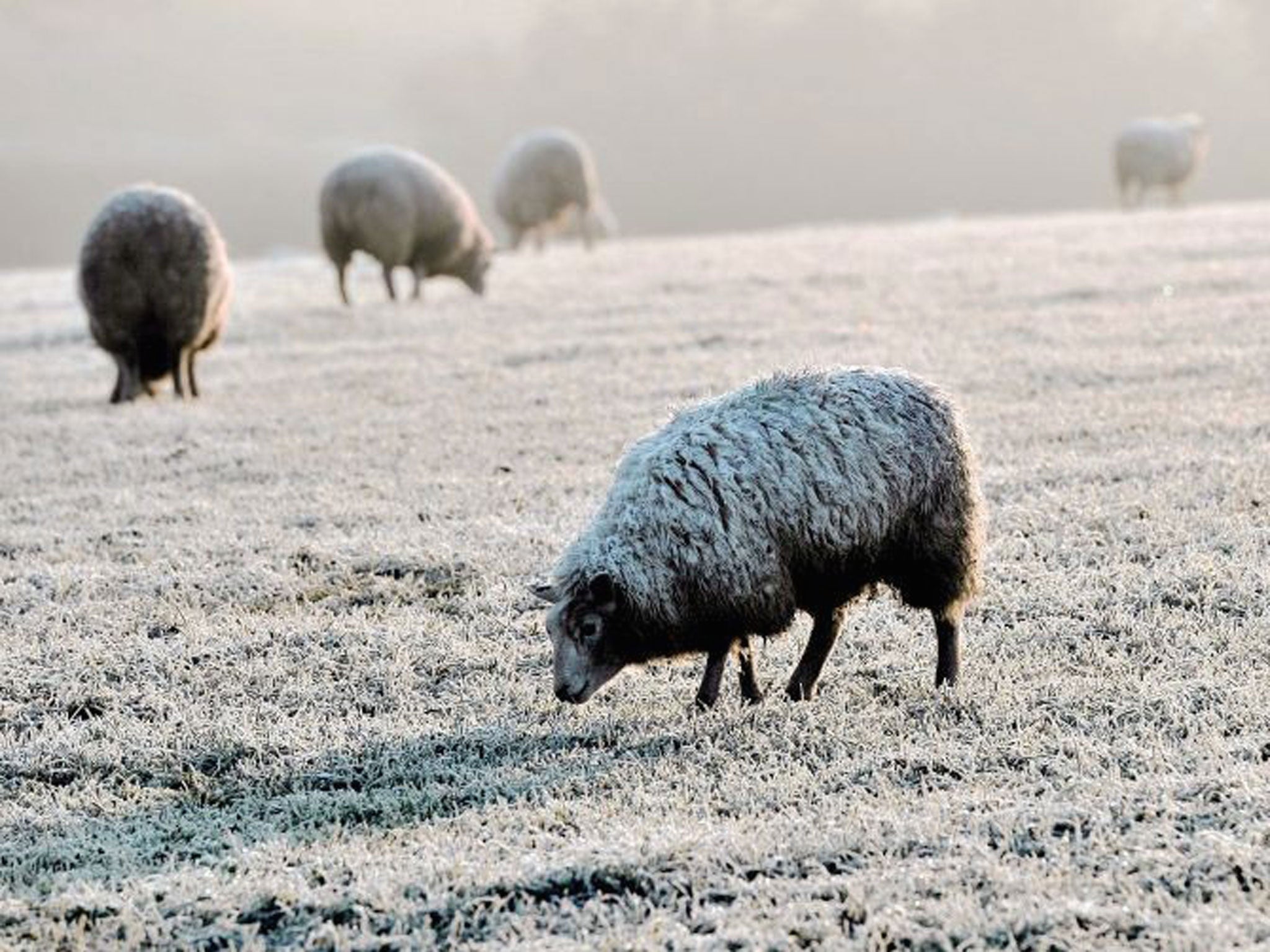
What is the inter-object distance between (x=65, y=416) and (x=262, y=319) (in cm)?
629

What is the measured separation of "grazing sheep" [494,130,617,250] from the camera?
3139 cm

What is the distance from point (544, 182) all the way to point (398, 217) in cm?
1128

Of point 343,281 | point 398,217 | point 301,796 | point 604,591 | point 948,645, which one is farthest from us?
point 343,281

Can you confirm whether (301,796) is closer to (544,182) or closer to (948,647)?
(948,647)

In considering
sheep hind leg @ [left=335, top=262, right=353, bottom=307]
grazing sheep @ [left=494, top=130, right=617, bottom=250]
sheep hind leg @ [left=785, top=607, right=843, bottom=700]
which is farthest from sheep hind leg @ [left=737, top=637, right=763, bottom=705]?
grazing sheep @ [left=494, top=130, right=617, bottom=250]

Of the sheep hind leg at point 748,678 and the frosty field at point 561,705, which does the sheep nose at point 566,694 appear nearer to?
the frosty field at point 561,705

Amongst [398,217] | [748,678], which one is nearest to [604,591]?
[748,678]

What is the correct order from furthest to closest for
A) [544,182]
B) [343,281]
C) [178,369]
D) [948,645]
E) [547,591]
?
[544,182] < [343,281] < [178,369] < [948,645] < [547,591]

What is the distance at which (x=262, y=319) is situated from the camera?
19984mm

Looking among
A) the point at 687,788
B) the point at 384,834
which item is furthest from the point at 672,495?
the point at 384,834

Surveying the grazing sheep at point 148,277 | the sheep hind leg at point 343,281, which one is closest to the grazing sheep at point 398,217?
the sheep hind leg at point 343,281

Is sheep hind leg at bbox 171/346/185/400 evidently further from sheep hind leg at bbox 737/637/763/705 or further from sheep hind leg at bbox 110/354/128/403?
sheep hind leg at bbox 737/637/763/705

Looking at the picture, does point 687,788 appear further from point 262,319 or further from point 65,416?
point 262,319

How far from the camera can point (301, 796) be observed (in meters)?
5.64
